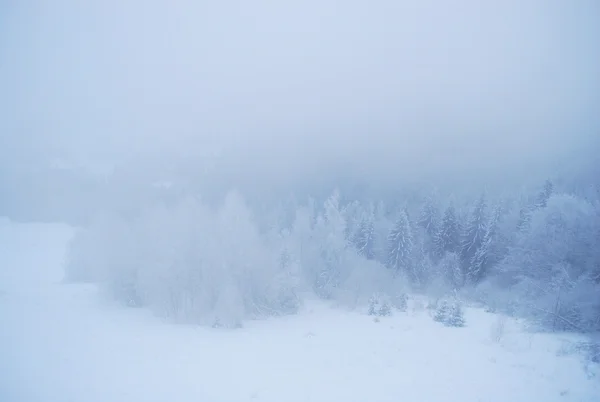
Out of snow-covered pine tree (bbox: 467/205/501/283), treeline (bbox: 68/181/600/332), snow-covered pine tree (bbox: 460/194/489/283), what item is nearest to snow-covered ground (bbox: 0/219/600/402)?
treeline (bbox: 68/181/600/332)

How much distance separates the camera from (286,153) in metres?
107

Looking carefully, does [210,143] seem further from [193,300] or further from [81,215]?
[193,300]

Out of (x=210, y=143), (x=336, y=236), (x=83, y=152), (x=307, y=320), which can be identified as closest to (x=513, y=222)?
(x=336, y=236)

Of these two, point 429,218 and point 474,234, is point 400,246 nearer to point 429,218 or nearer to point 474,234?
point 429,218

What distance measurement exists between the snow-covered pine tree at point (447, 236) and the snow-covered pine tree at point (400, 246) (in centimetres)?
540

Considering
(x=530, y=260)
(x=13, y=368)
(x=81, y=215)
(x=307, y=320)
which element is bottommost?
(x=81, y=215)

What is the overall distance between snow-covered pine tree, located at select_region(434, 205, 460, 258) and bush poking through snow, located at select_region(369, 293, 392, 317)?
2024 cm

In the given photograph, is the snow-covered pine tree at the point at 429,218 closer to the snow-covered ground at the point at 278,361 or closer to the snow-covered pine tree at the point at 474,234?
the snow-covered pine tree at the point at 474,234

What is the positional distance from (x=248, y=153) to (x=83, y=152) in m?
52.8

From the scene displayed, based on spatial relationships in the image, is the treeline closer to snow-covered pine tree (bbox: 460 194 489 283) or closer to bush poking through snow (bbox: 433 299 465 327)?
snow-covered pine tree (bbox: 460 194 489 283)

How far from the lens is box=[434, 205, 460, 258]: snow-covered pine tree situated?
148 ft

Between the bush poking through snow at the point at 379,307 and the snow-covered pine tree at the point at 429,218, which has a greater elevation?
the snow-covered pine tree at the point at 429,218

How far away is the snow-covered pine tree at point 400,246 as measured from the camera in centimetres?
4203

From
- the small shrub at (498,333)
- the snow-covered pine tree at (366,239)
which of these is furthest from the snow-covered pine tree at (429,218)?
the small shrub at (498,333)
